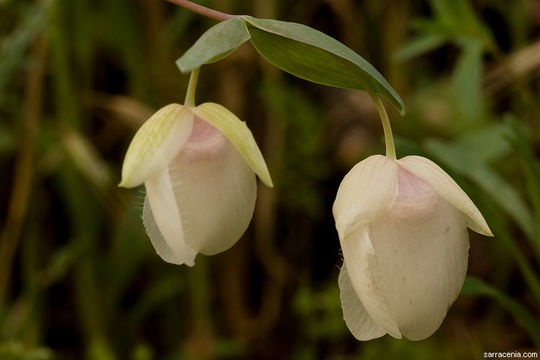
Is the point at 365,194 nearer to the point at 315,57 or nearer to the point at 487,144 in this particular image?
the point at 315,57

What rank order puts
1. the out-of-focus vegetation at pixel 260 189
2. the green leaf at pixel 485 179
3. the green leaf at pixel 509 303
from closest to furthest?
the green leaf at pixel 509 303
the green leaf at pixel 485 179
the out-of-focus vegetation at pixel 260 189

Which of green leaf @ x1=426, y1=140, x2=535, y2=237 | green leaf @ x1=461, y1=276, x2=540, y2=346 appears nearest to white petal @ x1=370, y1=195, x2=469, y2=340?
green leaf @ x1=461, y1=276, x2=540, y2=346

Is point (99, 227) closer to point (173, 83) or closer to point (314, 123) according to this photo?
point (173, 83)

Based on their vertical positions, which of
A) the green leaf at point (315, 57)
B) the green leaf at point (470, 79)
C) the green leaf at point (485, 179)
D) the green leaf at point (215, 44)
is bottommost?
the green leaf at point (485, 179)

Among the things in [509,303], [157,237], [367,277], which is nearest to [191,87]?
[157,237]

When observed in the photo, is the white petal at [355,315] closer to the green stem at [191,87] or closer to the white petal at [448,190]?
the white petal at [448,190]

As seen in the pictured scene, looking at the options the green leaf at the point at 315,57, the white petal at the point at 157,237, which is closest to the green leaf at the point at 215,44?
the green leaf at the point at 315,57
